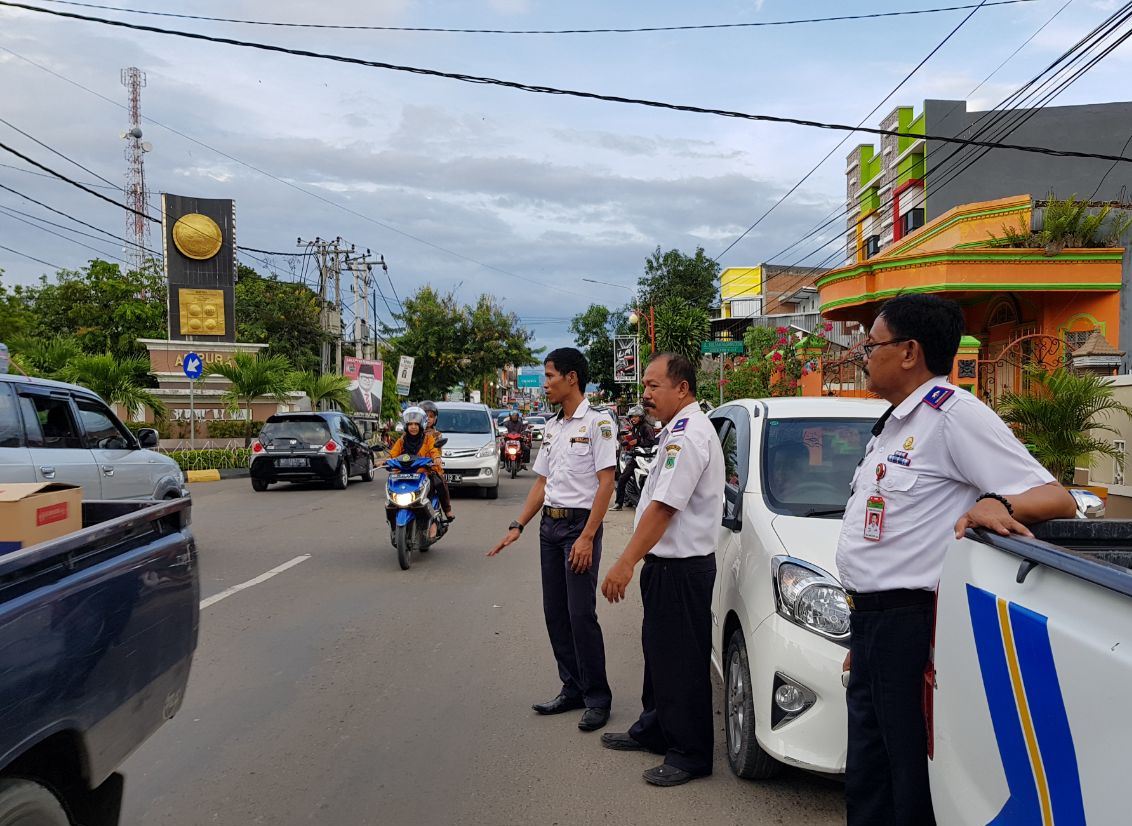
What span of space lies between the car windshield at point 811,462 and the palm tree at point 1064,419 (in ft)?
20.5

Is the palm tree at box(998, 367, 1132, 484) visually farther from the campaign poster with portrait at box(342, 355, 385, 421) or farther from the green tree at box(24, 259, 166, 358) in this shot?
the green tree at box(24, 259, 166, 358)

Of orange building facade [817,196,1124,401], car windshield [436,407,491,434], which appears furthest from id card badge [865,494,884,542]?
car windshield [436,407,491,434]

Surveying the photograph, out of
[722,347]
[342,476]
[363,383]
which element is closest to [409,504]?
[342,476]

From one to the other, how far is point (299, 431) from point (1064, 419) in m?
13.5

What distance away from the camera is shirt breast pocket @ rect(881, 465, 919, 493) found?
2.73 metres

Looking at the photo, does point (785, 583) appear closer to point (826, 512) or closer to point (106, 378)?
point (826, 512)

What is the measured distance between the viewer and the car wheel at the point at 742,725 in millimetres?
4074

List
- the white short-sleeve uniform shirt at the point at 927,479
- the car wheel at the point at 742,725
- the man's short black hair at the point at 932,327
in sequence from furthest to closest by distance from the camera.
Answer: the car wheel at the point at 742,725 → the man's short black hair at the point at 932,327 → the white short-sleeve uniform shirt at the point at 927,479

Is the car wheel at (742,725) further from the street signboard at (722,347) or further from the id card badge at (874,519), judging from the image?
the street signboard at (722,347)

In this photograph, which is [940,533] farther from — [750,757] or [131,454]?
Result: [131,454]

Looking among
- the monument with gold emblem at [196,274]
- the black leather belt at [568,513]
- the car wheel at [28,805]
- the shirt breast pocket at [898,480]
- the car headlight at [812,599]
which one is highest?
the monument with gold emblem at [196,274]

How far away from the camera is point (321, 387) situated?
29.2 m

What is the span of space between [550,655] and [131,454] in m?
5.28

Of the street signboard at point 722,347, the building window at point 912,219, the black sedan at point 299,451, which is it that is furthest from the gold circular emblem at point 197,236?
the building window at point 912,219
